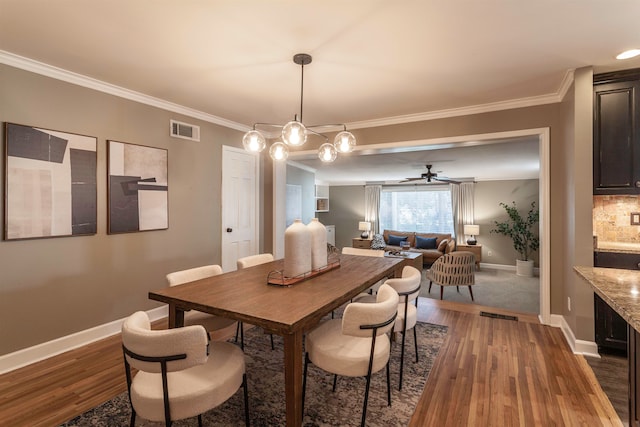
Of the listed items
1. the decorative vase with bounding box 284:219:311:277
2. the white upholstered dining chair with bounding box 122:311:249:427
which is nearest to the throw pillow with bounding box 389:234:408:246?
the decorative vase with bounding box 284:219:311:277

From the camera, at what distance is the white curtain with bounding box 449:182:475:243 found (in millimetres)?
8461

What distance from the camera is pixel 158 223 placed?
11.0 feet

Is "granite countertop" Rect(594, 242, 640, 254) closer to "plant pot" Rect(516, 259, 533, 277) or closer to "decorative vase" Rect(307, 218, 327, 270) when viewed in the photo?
"decorative vase" Rect(307, 218, 327, 270)

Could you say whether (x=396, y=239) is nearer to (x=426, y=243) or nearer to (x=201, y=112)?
(x=426, y=243)

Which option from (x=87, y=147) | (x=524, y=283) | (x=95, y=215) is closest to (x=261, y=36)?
(x=87, y=147)

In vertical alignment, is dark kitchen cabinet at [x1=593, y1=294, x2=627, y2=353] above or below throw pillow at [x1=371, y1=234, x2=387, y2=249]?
below

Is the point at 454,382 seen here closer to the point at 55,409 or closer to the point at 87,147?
the point at 55,409

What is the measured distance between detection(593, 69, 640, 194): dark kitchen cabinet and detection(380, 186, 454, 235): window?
6294 millimetres

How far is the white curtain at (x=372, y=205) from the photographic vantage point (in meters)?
9.79

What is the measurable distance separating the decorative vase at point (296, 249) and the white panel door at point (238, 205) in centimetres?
235

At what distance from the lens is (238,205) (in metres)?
4.35

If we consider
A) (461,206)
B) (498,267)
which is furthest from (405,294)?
(461,206)

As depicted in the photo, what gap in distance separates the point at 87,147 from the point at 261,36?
196 cm

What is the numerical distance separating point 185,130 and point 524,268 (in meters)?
7.66
